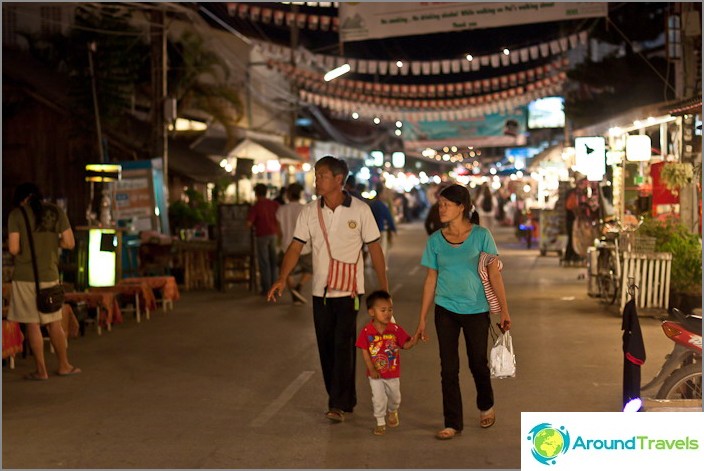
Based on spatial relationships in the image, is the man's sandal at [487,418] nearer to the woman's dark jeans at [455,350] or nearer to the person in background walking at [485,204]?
the woman's dark jeans at [455,350]

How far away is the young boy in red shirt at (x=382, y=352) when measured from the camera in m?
8.28

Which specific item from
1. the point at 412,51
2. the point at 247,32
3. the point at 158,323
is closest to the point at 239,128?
the point at 247,32

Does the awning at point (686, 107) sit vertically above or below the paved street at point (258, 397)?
above

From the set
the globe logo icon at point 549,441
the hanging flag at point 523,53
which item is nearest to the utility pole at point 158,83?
the hanging flag at point 523,53

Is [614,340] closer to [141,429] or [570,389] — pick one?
[570,389]

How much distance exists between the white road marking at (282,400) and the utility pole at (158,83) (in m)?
11.2

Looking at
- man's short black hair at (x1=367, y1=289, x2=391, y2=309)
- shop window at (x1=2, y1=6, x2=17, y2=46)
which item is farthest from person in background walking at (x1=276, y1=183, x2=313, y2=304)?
shop window at (x1=2, y1=6, x2=17, y2=46)

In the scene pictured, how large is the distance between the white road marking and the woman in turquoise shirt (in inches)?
63.1

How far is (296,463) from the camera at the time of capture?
736 centimetres

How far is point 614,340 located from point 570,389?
11.4 ft

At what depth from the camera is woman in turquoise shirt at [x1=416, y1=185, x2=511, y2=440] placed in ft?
26.3

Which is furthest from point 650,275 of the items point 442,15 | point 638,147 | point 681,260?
point 442,15

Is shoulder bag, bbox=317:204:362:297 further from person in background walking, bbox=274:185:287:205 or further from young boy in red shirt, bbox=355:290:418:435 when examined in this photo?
person in background walking, bbox=274:185:287:205

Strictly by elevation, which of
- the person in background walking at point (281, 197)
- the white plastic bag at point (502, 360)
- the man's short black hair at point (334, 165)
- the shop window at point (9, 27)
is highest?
the shop window at point (9, 27)
